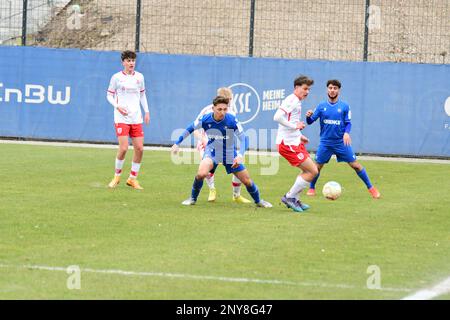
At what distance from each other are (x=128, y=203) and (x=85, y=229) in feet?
9.08

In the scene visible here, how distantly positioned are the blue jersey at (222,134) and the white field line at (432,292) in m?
5.67

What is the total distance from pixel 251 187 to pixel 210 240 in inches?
128

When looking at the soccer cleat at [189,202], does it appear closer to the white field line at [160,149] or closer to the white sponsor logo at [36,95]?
the white field line at [160,149]

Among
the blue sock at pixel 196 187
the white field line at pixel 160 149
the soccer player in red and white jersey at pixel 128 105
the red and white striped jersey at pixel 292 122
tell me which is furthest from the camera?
the white field line at pixel 160 149

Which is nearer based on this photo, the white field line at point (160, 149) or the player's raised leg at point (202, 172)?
the player's raised leg at point (202, 172)

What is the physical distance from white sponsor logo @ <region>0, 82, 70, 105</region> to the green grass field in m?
7.85

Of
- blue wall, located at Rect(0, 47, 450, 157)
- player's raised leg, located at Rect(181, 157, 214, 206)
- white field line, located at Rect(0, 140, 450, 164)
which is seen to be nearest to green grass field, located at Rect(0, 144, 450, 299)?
player's raised leg, located at Rect(181, 157, 214, 206)

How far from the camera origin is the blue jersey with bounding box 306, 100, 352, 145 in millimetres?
16953

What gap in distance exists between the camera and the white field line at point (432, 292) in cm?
858

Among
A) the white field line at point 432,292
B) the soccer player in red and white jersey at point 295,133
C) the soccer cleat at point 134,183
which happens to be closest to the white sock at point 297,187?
the soccer player in red and white jersey at point 295,133

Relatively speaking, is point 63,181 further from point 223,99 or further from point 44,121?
point 44,121

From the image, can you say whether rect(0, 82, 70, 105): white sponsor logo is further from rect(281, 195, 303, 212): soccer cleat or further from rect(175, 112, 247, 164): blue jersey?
rect(281, 195, 303, 212): soccer cleat

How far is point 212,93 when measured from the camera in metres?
26.1
